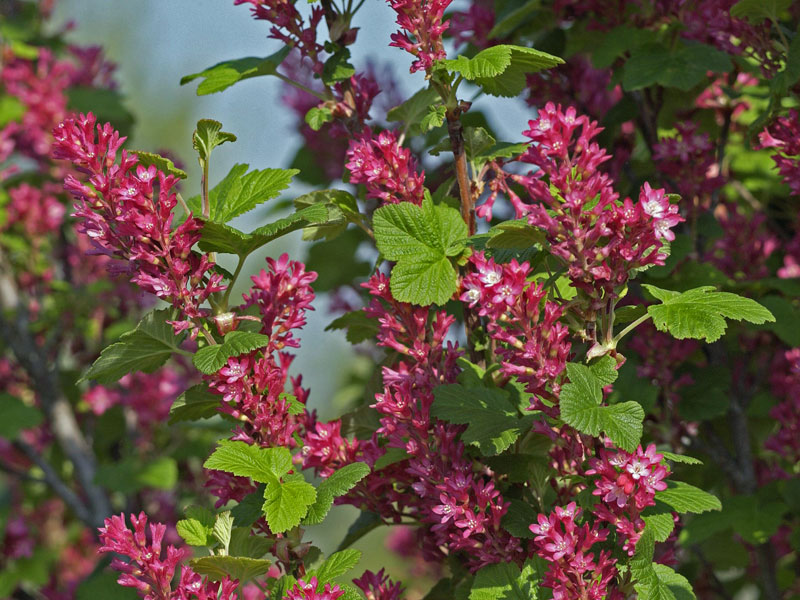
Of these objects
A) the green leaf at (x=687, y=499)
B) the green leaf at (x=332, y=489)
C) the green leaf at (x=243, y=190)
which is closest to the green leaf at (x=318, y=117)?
the green leaf at (x=243, y=190)

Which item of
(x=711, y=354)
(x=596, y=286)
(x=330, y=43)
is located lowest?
(x=711, y=354)

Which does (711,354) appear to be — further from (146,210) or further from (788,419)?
(146,210)

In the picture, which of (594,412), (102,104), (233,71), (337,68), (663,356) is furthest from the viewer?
(102,104)

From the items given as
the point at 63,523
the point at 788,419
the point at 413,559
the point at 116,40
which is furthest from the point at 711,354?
the point at 116,40

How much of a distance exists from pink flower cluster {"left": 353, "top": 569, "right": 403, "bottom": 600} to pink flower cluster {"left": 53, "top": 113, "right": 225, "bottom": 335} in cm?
71

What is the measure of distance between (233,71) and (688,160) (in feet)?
4.85

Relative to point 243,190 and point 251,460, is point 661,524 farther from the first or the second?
point 243,190

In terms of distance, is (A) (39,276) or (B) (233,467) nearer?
(B) (233,467)

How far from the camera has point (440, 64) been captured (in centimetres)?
182

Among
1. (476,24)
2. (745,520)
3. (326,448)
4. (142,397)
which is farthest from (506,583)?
(142,397)

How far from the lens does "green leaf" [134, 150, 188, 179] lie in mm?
1790

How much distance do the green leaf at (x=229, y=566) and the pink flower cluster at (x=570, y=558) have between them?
0.58 meters

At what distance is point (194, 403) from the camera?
6.42 ft

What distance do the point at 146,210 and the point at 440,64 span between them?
0.68 metres
